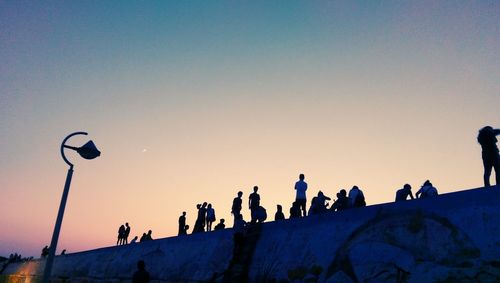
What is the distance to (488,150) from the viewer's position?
9.52 meters

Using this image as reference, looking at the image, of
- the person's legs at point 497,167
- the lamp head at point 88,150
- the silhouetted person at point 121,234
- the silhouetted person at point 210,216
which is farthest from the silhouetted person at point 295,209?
the silhouetted person at point 121,234

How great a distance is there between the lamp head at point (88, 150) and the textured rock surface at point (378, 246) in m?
6.25

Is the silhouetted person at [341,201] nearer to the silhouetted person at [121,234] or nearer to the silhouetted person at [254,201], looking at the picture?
the silhouetted person at [254,201]

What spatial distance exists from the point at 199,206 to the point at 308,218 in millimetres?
8436

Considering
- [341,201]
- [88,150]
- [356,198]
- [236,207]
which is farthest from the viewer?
[236,207]

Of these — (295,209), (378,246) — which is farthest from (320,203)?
(378,246)

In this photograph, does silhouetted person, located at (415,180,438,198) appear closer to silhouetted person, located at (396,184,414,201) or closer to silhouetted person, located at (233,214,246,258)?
silhouetted person, located at (396,184,414,201)

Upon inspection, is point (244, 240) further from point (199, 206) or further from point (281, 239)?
point (199, 206)

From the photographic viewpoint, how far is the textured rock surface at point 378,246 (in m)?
7.95

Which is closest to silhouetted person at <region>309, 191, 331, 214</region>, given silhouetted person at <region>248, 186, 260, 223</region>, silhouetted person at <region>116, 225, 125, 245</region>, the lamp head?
silhouetted person at <region>248, 186, 260, 223</region>

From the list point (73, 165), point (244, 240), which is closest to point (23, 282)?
point (244, 240)

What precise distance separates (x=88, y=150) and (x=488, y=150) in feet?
30.6

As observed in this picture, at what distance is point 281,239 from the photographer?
41.5 feet

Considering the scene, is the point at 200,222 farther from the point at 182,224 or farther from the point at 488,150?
the point at 488,150
